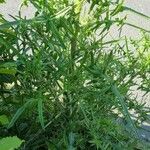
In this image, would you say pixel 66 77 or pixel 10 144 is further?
pixel 66 77

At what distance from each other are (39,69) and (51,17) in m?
0.23

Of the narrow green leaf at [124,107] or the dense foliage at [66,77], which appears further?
the dense foliage at [66,77]

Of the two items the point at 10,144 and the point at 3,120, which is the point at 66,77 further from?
the point at 10,144

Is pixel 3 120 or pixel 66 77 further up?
pixel 66 77

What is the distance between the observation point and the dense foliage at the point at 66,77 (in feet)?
6.72

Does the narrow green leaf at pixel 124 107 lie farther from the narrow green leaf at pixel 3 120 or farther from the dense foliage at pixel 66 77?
the narrow green leaf at pixel 3 120

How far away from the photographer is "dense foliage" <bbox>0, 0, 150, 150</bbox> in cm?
205

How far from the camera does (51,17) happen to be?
202 centimetres

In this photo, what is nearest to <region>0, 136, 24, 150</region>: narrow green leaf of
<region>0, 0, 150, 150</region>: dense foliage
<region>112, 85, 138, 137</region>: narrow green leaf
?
<region>0, 0, 150, 150</region>: dense foliage

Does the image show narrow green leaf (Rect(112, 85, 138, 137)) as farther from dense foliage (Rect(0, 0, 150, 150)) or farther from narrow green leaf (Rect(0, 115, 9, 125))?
narrow green leaf (Rect(0, 115, 9, 125))

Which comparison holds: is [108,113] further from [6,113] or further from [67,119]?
[6,113]

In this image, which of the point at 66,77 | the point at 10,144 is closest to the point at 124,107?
the point at 66,77

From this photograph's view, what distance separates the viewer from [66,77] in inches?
80.6

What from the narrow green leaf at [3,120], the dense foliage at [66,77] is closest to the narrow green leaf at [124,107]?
the dense foliage at [66,77]
